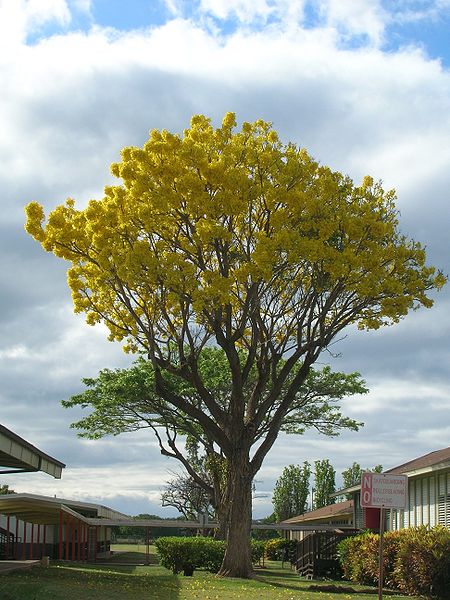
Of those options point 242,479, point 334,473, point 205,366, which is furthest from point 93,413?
point 334,473

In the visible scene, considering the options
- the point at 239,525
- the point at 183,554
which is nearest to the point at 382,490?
the point at 239,525

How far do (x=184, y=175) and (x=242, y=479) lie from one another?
10.2 meters

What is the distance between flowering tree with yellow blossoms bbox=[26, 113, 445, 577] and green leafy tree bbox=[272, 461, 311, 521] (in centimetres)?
5818

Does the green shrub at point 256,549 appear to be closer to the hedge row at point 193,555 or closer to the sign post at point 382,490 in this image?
the hedge row at point 193,555

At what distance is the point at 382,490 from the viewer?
16.2 m

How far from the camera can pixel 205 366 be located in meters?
41.4

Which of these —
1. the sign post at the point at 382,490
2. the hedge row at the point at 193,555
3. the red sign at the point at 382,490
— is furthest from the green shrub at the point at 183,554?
the red sign at the point at 382,490

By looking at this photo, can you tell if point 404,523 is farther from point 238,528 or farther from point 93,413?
point 93,413

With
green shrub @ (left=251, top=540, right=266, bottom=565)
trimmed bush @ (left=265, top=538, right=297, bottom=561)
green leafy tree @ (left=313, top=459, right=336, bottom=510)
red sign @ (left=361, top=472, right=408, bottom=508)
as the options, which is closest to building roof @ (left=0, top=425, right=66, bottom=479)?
red sign @ (left=361, top=472, right=408, bottom=508)

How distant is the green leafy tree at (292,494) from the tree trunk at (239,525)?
190 ft

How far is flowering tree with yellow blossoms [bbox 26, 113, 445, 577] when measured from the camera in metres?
24.8

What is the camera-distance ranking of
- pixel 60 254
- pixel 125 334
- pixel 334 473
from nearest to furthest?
1. pixel 60 254
2. pixel 125 334
3. pixel 334 473

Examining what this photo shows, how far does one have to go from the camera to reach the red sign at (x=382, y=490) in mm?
16234

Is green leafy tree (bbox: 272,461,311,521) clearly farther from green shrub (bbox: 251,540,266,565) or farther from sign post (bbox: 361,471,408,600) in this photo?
sign post (bbox: 361,471,408,600)
